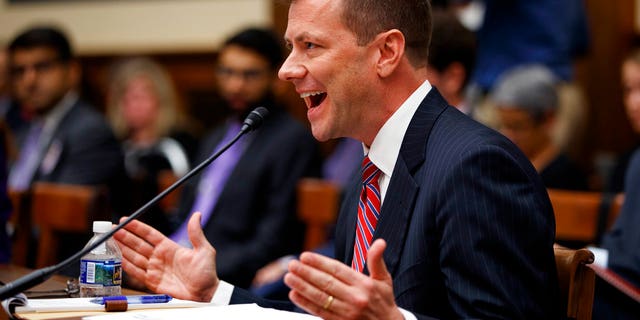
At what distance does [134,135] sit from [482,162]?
4.82 m

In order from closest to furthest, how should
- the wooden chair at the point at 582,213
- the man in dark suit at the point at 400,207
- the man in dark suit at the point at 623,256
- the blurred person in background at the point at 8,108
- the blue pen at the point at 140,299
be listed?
the man in dark suit at the point at 400,207 → the blue pen at the point at 140,299 → the man in dark suit at the point at 623,256 → the wooden chair at the point at 582,213 → the blurred person in background at the point at 8,108

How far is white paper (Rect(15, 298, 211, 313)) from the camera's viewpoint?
71.7 inches

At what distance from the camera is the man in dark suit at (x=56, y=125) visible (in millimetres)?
4582

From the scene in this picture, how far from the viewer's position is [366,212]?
2.13 metres

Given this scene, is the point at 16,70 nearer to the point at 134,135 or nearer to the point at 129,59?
the point at 134,135

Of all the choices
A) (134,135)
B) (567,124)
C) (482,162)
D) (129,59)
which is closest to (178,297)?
(482,162)

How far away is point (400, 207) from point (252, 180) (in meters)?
2.05

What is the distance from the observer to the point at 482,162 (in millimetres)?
1842

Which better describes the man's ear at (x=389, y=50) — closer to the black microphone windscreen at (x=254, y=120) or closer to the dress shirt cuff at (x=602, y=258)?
the black microphone windscreen at (x=254, y=120)

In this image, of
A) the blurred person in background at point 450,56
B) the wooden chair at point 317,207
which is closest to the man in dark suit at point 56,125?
the wooden chair at point 317,207

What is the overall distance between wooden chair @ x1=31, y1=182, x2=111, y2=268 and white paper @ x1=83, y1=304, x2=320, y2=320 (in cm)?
167

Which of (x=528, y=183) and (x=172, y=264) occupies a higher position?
(x=528, y=183)

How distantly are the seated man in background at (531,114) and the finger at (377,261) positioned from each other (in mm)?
2410

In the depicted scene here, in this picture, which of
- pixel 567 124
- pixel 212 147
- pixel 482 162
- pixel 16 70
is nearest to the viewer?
pixel 482 162
